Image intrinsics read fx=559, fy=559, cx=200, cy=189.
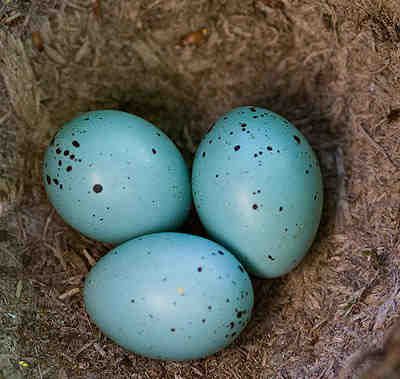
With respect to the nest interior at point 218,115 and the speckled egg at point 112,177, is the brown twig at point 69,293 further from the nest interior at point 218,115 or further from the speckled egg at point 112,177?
the speckled egg at point 112,177

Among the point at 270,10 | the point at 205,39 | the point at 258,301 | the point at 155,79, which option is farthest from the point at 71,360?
the point at 270,10

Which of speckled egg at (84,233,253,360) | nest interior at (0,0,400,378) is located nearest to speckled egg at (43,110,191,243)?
speckled egg at (84,233,253,360)

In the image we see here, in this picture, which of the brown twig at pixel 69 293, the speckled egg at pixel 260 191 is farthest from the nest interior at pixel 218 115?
the speckled egg at pixel 260 191

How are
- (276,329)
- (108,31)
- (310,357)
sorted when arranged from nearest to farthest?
(310,357)
(276,329)
(108,31)

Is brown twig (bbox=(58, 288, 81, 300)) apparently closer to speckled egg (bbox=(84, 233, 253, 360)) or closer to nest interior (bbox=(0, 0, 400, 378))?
nest interior (bbox=(0, 0, 400, 378))

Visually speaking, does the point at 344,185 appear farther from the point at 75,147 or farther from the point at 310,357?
the point at 75,147

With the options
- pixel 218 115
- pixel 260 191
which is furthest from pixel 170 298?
pixel 218 115
